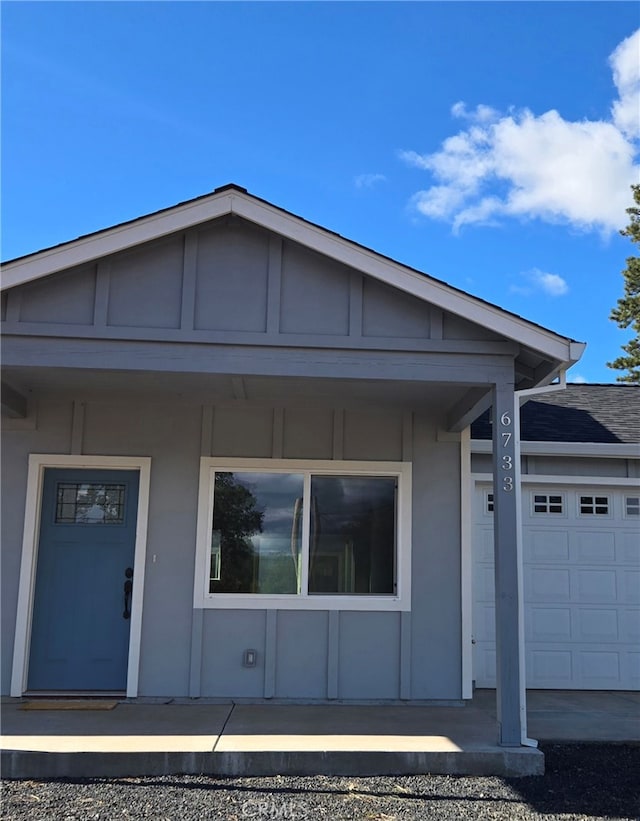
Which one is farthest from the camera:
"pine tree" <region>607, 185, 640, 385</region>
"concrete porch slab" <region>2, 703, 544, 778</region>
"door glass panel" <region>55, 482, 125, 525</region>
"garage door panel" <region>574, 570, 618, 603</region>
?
"pine tree" <region>607, 185, 640, 385</region>

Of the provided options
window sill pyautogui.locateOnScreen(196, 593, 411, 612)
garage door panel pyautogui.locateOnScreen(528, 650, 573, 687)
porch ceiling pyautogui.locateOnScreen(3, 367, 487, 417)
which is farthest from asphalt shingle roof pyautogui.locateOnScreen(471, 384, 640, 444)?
garage door panel pyautogui.locateOnScreen(528, 650, 573, 687)

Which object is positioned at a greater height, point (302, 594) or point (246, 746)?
point (302, 594)

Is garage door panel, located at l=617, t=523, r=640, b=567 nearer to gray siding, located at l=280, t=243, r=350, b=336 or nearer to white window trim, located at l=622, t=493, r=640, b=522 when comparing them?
white window trim, located at l=622, t=493, r=640, b=522

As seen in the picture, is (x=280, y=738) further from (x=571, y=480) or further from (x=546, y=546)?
(x=571, y=480)

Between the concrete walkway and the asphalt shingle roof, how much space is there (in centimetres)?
290

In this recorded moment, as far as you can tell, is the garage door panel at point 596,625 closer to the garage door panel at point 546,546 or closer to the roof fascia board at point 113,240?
the garage door panel at point 546,546

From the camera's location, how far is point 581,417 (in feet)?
29.4

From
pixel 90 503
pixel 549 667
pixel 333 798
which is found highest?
pixel 90 503

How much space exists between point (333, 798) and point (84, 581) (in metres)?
3.46

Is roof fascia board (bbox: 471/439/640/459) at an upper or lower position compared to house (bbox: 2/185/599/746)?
upper

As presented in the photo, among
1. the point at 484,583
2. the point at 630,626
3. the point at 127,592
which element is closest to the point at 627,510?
the point at 630,626

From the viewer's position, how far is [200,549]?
22.7 ft

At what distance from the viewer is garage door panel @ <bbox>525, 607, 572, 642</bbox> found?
7820 mm

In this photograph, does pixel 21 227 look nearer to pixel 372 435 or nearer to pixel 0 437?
pixel 0 437
